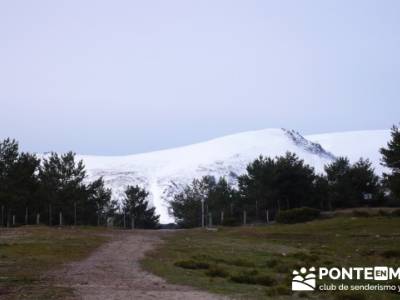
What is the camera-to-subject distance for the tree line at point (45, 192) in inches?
3568

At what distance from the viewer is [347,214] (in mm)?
76750

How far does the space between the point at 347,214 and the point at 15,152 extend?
51.9 m

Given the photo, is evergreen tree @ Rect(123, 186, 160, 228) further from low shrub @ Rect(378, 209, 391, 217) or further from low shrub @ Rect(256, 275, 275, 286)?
low shrub @ Rect(256, 275, 275, 286)

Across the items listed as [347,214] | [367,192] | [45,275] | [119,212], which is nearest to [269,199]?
[367,192]

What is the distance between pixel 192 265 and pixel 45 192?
7522 centimetres

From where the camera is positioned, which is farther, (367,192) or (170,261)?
(367,192)

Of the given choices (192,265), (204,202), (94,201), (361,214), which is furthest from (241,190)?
(192,265)

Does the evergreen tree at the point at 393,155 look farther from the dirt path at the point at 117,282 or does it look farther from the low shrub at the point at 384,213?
the dirt path at the point at 117,282

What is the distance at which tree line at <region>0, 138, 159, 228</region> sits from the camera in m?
90.6

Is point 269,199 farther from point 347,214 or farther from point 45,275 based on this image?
point 45,275

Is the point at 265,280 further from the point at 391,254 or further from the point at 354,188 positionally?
the point at 354,188

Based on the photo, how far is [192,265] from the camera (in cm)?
2520

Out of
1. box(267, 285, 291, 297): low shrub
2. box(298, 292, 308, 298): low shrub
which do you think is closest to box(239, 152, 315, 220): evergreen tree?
box(267, 285, 291, 297): low shrub

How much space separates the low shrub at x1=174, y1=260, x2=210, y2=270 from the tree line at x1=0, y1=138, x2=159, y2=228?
6356cm
